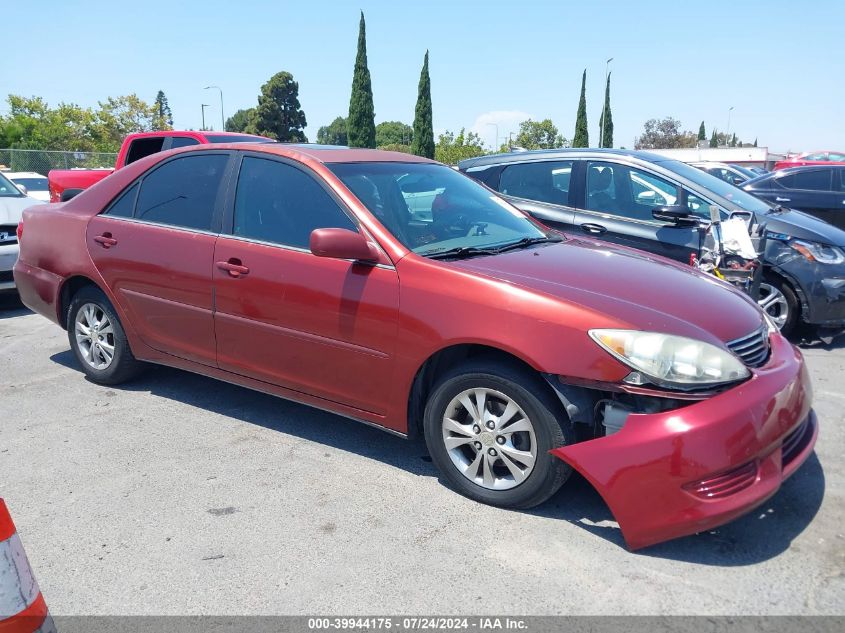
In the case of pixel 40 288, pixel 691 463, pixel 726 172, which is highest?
pixel 726 172

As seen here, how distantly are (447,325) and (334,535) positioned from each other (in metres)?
1.06

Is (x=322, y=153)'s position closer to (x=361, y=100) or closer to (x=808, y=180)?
(x=808, y=180)

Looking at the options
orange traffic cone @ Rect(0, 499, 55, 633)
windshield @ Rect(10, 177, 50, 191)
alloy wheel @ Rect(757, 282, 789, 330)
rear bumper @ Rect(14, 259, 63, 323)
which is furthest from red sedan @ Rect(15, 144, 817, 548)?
windshield @ Rect(10, 177, 50, 191)

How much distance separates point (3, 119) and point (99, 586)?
160 feet

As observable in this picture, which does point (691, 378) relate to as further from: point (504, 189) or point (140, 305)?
point (504, 189)

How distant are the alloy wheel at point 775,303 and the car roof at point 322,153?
341 cm

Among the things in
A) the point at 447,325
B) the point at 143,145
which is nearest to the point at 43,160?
the point at 143,145

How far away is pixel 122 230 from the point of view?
4.67 meters

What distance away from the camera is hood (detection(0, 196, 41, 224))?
25.3ft

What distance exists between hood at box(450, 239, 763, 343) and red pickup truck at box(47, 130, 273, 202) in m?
7.03

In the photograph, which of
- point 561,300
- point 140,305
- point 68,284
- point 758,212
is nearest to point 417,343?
point 561,300

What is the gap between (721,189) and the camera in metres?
6.34

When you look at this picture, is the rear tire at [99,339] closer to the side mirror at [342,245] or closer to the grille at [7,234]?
the side mirror at [342,245]

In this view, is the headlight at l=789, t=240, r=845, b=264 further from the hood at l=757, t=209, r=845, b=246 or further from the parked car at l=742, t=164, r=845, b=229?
the parked car at l=742, t=164, r=845, b=229
